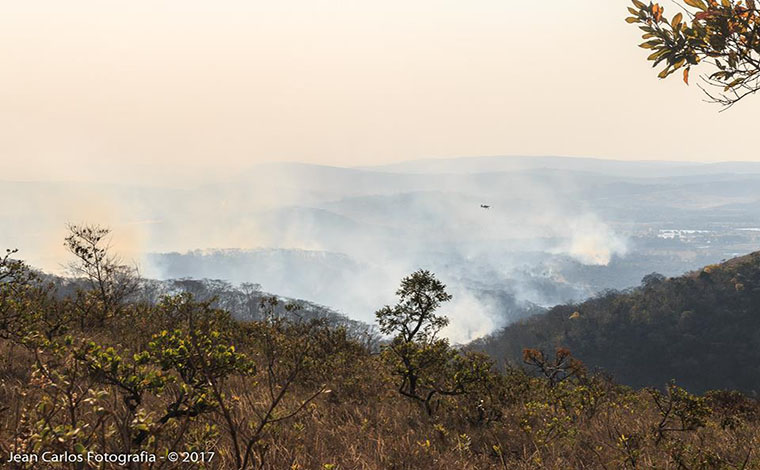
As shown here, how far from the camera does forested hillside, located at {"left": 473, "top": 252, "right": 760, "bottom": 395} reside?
11988 cm

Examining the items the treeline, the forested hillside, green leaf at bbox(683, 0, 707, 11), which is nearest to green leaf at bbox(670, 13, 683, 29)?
green leaf at bbox(683, 0, 707, 11)

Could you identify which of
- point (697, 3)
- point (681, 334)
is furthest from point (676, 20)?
point (681, 334)

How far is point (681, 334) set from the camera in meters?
126

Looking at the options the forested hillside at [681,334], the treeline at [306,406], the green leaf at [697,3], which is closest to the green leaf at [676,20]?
the green leaf at [697,3]

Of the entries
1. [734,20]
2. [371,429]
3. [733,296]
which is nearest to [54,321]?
[371,429]

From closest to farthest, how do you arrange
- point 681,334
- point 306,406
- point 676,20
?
point 676,20
point 306,406
point 681,334

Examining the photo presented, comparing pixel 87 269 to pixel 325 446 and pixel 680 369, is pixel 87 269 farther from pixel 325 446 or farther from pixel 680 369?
pixel 680 369

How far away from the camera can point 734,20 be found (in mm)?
4855

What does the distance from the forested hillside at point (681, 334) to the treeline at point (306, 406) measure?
122293 millimetres

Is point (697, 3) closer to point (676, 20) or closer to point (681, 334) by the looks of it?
point (676, 20)

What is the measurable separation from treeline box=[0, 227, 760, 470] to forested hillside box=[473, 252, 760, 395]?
401 ft

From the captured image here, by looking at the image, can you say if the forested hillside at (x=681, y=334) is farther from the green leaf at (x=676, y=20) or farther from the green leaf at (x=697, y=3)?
the green leaf at (x=697, y=3)

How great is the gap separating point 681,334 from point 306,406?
150402 mm

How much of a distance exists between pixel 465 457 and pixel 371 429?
1689 mm
